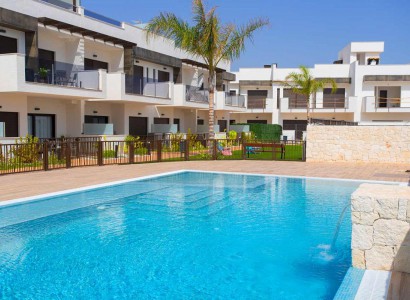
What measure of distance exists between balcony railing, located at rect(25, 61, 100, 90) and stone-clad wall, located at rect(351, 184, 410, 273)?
650 inches

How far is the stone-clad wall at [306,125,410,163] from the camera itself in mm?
19375

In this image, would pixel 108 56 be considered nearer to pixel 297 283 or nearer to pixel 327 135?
pixel 327 135

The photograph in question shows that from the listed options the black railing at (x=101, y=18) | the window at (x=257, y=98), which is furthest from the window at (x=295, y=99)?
the black railing at (x=101, y=18)

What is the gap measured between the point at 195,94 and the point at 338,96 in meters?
19.7

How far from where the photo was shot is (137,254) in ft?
22.1

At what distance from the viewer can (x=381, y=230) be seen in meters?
5.55

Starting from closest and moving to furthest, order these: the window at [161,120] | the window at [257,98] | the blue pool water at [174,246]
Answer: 1. the blue pool water at [174,246]
2. the window at [161,120]
3. the window at [257,98]

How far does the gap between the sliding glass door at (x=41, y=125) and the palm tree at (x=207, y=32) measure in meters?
7.02

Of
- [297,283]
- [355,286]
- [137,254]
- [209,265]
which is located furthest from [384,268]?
[137,254]

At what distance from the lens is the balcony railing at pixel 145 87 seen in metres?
24.3

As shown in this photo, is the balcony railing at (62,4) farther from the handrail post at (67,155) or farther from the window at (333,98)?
the window at (333,98)

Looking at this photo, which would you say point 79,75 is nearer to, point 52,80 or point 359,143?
point 52,80

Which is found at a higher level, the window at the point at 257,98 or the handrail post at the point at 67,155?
the window at the point at 257,98

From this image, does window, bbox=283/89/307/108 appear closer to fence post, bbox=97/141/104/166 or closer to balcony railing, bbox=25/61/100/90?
balcony railing, bbox=25/61/100/90
